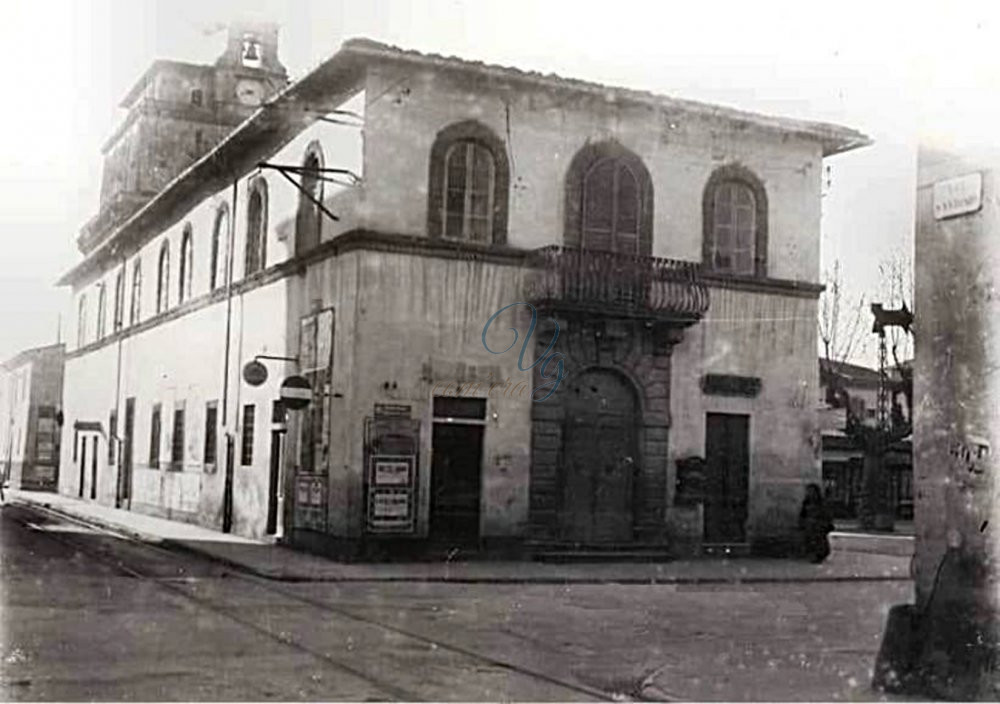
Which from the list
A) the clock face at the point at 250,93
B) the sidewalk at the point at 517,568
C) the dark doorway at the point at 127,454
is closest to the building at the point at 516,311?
the sidewalk at the point at 517,568

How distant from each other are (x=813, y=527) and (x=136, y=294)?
16.4 metres

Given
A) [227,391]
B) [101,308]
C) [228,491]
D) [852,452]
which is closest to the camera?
[228,491]

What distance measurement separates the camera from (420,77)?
17.4 m

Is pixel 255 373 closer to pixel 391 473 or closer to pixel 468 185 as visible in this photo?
pixel 391 473

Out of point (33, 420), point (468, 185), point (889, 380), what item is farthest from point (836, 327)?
point (33, 420)

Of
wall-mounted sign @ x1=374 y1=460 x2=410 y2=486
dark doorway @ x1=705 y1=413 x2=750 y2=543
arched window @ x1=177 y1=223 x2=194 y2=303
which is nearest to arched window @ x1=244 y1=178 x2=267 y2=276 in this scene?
arched window @ x1=177 y1=223 x2=194 y2=303

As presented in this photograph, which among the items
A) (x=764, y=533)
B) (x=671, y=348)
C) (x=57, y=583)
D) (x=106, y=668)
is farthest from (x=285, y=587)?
(x=764, y=533)

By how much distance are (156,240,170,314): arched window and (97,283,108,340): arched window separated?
4941mm

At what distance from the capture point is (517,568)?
674 inches

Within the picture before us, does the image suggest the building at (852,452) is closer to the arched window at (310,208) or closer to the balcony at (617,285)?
the balcony at (617,285)

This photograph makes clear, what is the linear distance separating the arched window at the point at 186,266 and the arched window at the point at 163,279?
2.97 feet

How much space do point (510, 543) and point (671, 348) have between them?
3827 mm

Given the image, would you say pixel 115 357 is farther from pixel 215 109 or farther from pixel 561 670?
pixel 561 670

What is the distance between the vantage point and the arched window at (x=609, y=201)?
60.6 ft
